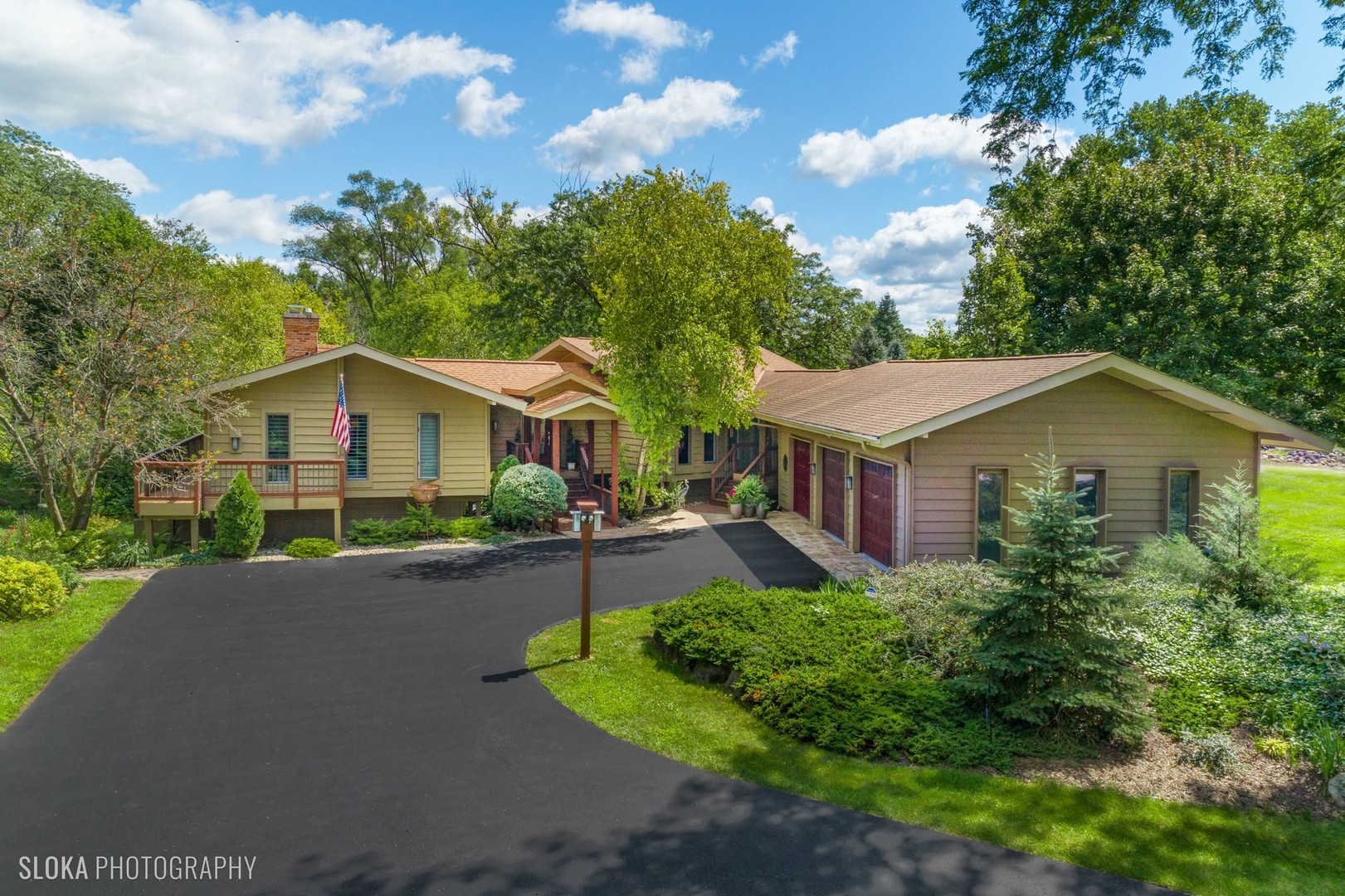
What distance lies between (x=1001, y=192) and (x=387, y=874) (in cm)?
1368

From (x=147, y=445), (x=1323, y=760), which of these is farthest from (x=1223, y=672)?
(x=147, y=445)

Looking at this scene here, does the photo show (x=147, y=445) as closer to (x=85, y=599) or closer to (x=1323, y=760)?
(x=85, y=599)

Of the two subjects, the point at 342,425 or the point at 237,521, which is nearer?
the point at 237,521

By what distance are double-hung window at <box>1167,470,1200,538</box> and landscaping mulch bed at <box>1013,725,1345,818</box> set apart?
7623 mm

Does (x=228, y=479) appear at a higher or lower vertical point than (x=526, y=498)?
higher

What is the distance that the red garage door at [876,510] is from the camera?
1447cm

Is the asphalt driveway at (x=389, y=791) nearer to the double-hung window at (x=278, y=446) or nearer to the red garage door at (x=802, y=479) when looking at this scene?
the double-hung window at (x=278, y=446)

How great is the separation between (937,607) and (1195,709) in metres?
2.76

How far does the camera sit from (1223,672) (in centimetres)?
824

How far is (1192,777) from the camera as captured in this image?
22.2 ft

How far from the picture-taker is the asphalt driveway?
212 inches

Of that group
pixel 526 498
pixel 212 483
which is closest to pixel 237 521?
pixel 212 483

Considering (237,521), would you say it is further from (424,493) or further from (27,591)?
(27,591)

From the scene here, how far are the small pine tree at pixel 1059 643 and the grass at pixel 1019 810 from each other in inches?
35.4
